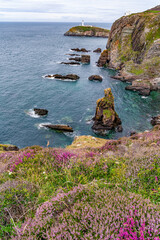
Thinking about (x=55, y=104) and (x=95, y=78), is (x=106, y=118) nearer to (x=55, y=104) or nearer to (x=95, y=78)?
(x=55, y=104)

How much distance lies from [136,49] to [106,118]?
196 feet

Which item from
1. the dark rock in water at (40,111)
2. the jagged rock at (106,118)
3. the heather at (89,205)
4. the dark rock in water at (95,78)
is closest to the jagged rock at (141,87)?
the dark rock in water at (95,78)

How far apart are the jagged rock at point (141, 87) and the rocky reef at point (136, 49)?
A: 1957 mm

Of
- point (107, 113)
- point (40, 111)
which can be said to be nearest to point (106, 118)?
point (107, 113)

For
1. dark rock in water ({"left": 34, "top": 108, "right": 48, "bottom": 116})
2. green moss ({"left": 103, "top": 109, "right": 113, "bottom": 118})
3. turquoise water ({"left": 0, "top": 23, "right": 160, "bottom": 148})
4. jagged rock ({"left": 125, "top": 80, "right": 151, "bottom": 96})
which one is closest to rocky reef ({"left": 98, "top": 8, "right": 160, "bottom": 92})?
jagged rock ({"left": 125, "top": 80, "right": 151, "bottom": 96})

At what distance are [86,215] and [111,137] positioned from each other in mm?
37154

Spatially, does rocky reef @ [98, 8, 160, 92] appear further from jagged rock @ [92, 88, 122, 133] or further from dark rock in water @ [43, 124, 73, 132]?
dark rock in water @ [43, 124, 73, 132]

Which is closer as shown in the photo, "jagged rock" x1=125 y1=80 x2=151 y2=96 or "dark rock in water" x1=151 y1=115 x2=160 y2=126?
"dark rock in water" x1=151 y1=115 x2=160 y2=126

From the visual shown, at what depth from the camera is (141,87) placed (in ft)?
215

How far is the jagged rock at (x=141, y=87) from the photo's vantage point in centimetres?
6304

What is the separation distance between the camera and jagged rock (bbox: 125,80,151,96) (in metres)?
63.0

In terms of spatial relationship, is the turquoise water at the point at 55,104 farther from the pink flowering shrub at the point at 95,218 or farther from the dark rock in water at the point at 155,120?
the pink flowering shrub at the point at 95,218

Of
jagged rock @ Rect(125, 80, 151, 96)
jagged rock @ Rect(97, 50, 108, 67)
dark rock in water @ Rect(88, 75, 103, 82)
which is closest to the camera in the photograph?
jagged rock @ Rect(125, 80, 151, 96)

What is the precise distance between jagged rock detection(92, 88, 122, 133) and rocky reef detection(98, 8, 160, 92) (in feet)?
97.9
